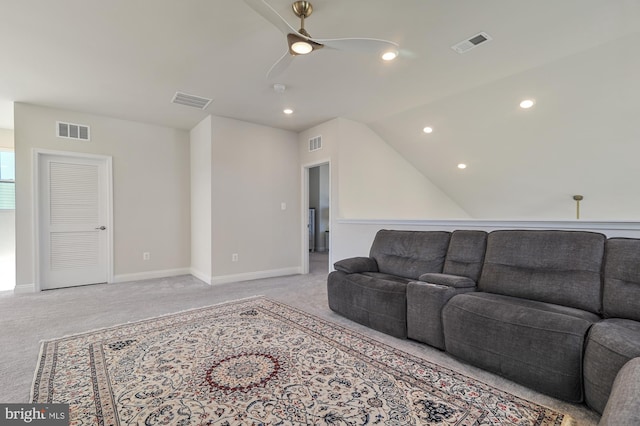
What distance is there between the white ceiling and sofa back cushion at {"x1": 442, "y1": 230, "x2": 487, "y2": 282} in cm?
174

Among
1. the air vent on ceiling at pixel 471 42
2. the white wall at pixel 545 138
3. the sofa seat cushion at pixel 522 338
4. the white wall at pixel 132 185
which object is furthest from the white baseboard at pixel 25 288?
the air vent on ceiling at pixel 471 42

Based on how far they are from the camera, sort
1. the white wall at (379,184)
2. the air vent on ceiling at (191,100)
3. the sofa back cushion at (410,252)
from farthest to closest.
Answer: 1. the white wall at (379,184)
2. the air vent on ceiling at (191,100)
3. the sofa back cushion at (410,252)

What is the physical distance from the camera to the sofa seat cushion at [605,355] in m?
1.47

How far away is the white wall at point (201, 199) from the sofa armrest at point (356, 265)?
2.37 m

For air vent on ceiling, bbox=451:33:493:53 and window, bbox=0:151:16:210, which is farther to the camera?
window, bbox=0:151:16:210

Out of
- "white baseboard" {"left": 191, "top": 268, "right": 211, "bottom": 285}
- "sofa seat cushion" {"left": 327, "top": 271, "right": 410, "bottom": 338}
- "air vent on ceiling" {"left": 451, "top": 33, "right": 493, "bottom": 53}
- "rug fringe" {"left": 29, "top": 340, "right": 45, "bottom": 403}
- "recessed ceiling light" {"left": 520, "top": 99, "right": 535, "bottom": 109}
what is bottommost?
"rug fringe" {"left": 29, "top": 340, "right": 45, "bottom": 403}

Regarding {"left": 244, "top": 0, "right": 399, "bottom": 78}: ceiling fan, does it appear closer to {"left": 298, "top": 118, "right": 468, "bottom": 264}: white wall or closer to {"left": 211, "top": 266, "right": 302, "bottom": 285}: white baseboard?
{"left": 298, "top": 118, "right": 468, "bottom": 264}: white wall

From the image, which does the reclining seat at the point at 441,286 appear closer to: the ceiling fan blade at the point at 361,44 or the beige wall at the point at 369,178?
the ceiling fan blade at the point at 361,44

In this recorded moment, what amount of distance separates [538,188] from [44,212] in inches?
290

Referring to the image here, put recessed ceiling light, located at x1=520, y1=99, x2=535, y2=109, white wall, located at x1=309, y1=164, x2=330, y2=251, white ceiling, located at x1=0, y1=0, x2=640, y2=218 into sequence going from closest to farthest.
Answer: white ceiling, located at x1=0, y1=0, x2=640, y2=218 → recessed ceiling light, located at x1=520, y1=99, x2=535, y2=109 → white wall, located at x1=309, y1=164, x2=330, y2=251

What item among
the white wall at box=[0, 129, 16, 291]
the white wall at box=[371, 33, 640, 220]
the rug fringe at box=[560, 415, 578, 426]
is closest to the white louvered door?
the white wall at box=[0, 129, 16, 291]

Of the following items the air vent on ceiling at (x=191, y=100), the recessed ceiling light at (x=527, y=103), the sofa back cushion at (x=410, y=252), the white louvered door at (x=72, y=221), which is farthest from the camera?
the white louvered door at (x=72, y=221)

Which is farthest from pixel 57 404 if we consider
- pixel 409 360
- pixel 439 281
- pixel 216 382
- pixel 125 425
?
pixel 439 281

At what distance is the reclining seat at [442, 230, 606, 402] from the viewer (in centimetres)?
172
